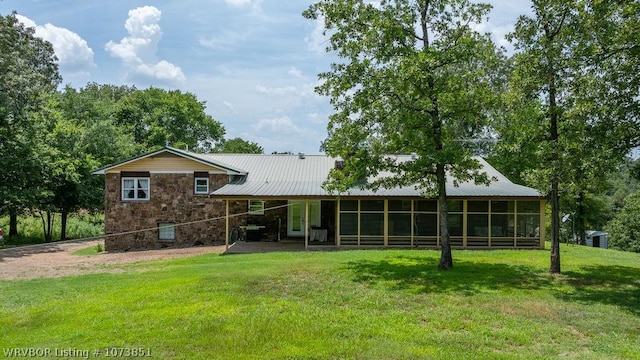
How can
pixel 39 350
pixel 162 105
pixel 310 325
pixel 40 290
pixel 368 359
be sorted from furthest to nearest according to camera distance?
pixel 162 105
pixel 40 290
pixel 310 325
pixel 39 350
pixel 368 359

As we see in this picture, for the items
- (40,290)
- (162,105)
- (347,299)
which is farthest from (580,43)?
(162,105)

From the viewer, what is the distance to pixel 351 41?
1273 centimetres

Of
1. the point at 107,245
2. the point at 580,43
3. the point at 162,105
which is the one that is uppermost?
the point at 162,105

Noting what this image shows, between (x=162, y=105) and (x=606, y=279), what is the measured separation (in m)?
39.3

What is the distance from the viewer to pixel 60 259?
58.9ft

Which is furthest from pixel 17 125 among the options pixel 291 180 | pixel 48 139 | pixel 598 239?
pixel 598 239

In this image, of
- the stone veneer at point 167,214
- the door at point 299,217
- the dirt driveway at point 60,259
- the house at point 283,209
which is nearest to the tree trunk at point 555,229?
the house at point 283,209

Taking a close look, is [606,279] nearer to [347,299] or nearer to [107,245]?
[347,299]

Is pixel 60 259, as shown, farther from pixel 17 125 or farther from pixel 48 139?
pixel 48 139

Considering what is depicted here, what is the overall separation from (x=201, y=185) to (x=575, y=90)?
15767 millimetres

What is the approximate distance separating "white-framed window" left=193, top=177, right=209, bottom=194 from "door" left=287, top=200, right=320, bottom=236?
12.9 feet

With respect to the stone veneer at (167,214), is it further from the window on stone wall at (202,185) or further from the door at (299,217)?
the door at (299,217)

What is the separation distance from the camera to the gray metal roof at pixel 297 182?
18.2m

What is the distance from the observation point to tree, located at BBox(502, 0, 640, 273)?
9742 millimetres
